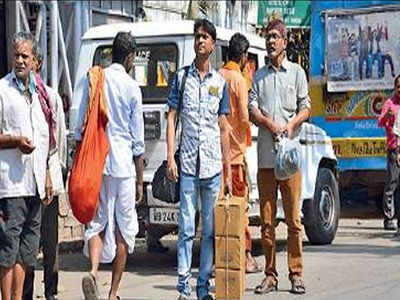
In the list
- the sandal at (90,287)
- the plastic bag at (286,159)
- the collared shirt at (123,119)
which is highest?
the collared shirt at (123,119)

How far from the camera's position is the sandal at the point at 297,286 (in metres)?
8.72

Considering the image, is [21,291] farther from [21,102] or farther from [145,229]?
[145,229]

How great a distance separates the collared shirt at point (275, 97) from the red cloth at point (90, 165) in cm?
159

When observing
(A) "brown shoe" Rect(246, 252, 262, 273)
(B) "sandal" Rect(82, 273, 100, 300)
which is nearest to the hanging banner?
(A) "brown shoe" Rect(246, 252, 262, 273)

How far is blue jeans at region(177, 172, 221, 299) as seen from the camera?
26.5ft

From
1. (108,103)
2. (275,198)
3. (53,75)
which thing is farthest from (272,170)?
(53,75)

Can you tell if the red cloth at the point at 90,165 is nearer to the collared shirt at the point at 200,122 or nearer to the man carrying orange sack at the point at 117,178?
the man carrying orange sack at the point at 117,178

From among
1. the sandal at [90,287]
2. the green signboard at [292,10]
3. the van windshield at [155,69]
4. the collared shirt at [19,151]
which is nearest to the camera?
the collared shirt at [19,151]

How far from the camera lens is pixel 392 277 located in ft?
31.6

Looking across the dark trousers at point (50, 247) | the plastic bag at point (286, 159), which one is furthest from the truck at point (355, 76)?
the dark trousers at point (50, 247)

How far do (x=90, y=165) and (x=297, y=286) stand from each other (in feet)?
7.31

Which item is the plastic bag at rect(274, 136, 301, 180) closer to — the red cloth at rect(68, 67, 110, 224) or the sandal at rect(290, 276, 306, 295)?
the sandal at rect(290, 276, 306, 295)

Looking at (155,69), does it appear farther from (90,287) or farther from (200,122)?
(90,287)

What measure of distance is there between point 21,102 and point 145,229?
328cm
